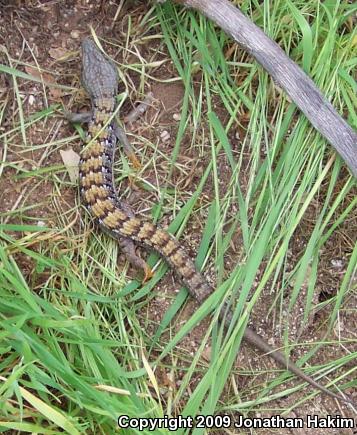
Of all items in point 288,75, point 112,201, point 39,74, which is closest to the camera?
point 288,75

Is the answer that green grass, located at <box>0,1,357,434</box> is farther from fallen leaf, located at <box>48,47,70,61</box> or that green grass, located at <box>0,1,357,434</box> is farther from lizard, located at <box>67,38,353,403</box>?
fallen leaf, located at <box>48,47,70,61</box>

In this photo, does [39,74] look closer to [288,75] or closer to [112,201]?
[112,201]

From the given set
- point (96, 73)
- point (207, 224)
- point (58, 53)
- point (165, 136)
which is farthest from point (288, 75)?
Answer: point (58, 53)

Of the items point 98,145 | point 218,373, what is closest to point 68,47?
point 98,145

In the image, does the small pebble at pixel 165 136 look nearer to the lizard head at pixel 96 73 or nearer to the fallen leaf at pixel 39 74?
the lizard head at pixel 96 73

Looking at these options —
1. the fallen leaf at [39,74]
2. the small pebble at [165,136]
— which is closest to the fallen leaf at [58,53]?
the fallen leaf at [39,74]

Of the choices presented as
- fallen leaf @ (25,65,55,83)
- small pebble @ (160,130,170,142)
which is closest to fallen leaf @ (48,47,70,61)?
fallen leaf @ (25,65,55,83)
